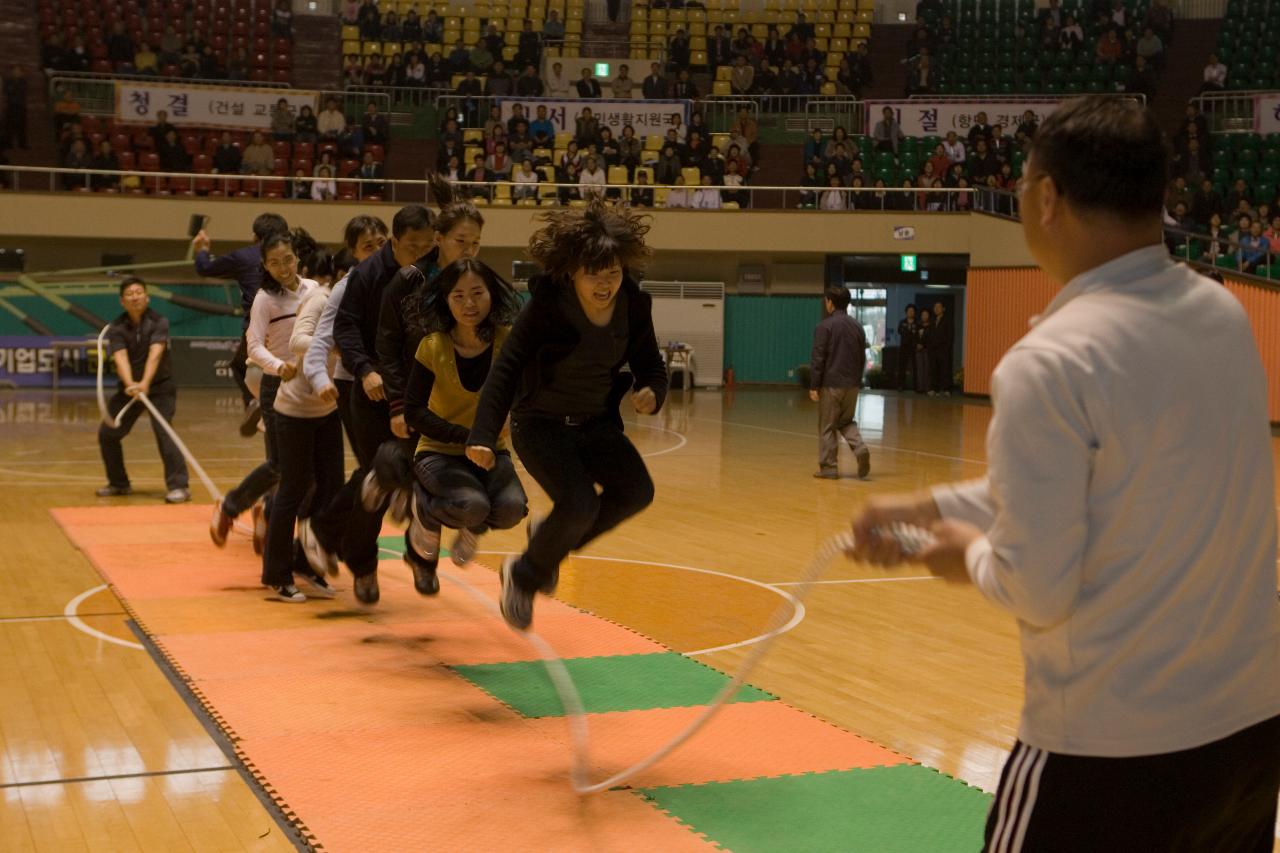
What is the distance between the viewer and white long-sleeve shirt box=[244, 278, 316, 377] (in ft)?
28.0

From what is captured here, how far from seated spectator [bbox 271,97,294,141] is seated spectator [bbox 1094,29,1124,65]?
59.4 feet

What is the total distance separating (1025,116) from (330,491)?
956 inches

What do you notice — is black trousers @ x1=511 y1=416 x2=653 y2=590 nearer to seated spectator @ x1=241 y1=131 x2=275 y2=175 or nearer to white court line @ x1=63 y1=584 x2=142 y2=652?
white court line @ x1=63 y1=584 x2=142 y2=652

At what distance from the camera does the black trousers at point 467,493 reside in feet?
20.5

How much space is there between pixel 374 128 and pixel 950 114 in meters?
12.4

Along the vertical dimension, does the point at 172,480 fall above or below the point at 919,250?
below

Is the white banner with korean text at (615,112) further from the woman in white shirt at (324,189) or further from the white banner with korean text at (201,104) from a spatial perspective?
the white banner with korean text at (201,104)

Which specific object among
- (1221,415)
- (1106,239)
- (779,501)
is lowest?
(779,501)

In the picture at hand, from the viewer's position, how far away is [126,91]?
2831 cm

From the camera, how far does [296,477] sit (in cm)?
796

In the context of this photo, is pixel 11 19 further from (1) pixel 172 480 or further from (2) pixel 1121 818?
(2) pixel 1121 818

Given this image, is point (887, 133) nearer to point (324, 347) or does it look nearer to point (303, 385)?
point (303, 385)

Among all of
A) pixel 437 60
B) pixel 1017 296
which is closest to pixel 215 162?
pixel 437 60

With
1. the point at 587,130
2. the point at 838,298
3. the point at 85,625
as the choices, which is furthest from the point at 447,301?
the point at 587,130
